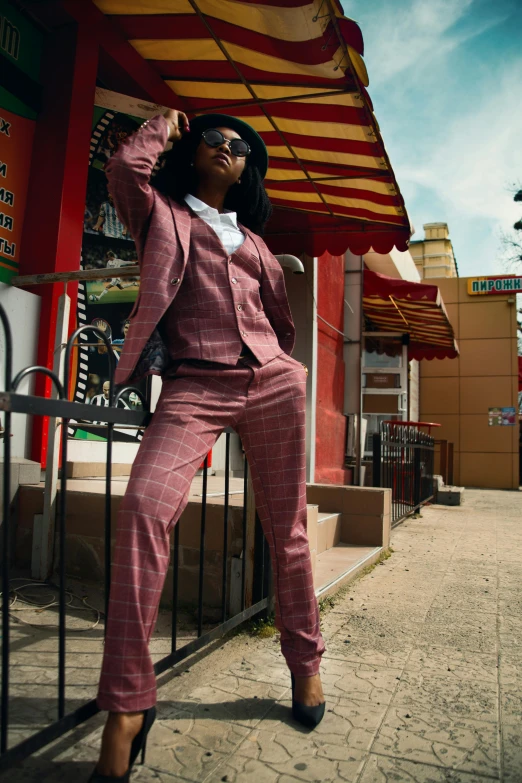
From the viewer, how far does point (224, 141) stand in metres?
2.17

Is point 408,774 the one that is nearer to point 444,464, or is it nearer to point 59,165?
point 59,165

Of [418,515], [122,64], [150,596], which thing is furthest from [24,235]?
[418,515]

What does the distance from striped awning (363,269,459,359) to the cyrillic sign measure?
4.00 metres

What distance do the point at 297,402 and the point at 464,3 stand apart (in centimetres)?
321

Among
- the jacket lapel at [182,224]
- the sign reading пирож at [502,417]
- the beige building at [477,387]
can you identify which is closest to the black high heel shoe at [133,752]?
the jacket lapel at [182,224]

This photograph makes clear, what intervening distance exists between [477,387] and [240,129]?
15.5m

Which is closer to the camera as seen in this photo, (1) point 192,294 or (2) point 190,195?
(1) point 192,294

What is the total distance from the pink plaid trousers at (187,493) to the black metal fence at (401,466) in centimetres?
427

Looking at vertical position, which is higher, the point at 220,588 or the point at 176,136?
the point at 176,136

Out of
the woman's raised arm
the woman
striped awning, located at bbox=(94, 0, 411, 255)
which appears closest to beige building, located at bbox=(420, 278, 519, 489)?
striped awning, located at bbox=(94, 0, 411, 255)

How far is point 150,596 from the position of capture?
62.8 inches

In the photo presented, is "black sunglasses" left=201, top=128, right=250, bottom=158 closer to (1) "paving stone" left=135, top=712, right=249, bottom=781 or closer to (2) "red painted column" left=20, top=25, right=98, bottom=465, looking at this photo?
(1) "paving stone" left=135, top=712, right=249, bottom=781

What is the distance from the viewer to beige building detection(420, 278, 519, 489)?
52.6 ft

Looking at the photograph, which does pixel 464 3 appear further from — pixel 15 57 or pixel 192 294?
pixel 192 294
